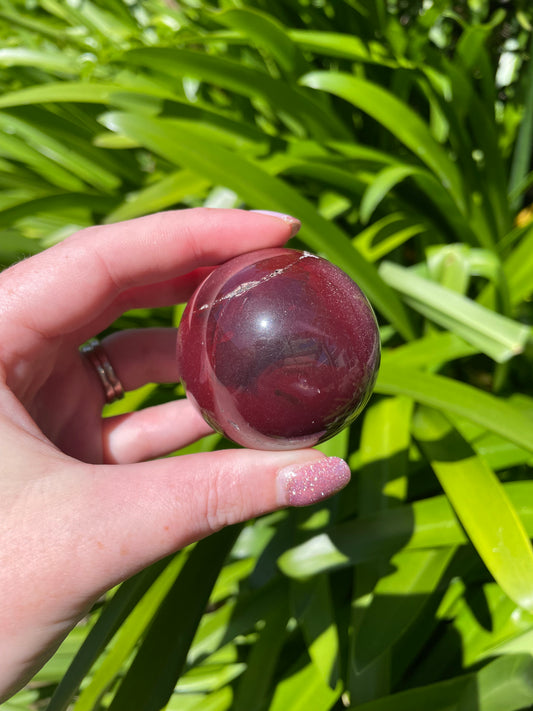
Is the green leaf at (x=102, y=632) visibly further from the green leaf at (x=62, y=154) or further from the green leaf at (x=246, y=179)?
the green leaf at (x=62, y=154)

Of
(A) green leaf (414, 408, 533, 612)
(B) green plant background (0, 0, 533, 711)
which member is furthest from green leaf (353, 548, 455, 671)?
(A) green leaf (414, 408, 533, 612)

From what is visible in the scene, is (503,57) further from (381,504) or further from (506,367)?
(381,504)

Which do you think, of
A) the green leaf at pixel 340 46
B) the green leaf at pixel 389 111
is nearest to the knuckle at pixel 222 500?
the green leaf at pixel 389 111

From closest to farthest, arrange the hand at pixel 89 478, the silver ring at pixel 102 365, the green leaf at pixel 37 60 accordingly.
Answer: the hand at pixel 89 478 < the silver ring at pixel 102 365 < the green leaf at pixel 37 60

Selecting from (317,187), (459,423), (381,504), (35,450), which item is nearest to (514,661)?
(381,504)

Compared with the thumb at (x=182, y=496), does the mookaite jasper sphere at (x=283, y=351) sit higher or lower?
higher

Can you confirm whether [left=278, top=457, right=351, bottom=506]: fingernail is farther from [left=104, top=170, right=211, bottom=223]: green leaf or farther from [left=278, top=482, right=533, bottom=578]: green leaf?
[left=104, top=170, right=211, bottom=223]: green leaf

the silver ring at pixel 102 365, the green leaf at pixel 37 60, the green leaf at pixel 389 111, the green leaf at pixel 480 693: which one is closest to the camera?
the green leaf at pixel 480 693

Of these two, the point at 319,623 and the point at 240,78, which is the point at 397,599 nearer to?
the point at 319,623
